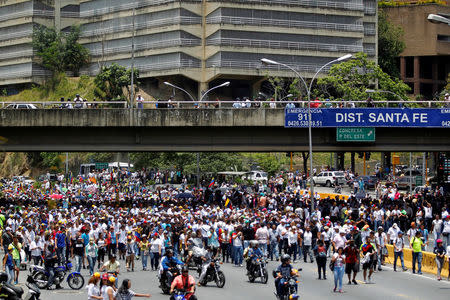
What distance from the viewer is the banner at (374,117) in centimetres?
4284

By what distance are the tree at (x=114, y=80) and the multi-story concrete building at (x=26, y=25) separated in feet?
48.0

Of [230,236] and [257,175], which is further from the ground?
[257,175]

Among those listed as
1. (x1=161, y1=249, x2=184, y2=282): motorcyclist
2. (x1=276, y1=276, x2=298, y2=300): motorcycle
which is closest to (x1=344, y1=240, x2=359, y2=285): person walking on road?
(x1=276, y1=276, x2=298, y2=300): motorcycle

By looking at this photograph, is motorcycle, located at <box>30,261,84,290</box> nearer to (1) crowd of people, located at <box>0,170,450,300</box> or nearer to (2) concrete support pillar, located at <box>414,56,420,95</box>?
(1) crowd of people, located at <box>0,170,450,300</box>

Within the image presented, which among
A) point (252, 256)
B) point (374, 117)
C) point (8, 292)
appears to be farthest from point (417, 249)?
point (374, 117)

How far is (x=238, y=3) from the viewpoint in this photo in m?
87.6

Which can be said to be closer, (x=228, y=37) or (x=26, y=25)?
(x=228, y=37)

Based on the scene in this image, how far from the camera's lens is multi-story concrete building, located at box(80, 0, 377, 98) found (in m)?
87.8

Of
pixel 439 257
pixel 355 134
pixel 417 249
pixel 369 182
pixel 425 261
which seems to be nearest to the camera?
pixel 439 257

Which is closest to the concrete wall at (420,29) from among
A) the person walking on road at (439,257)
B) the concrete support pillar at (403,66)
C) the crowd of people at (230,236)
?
the concrete support pillar at (403,66)

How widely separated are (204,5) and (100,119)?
46.9 meters

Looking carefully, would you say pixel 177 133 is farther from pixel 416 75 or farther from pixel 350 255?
pixel 416 75

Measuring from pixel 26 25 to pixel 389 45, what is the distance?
4321 centimetres

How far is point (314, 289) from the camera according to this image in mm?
24016
